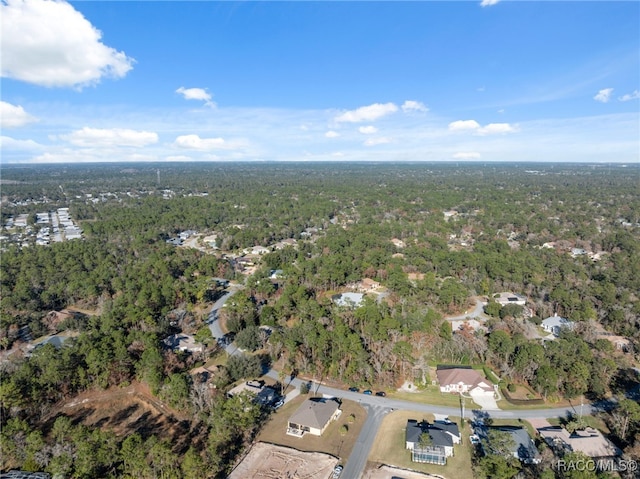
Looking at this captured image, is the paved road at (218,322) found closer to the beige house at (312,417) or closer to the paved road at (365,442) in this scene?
the beige house at (312,417)

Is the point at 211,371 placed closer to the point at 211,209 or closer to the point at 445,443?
the point at 445,443

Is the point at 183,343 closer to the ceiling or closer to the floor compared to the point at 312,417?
closer to the floor

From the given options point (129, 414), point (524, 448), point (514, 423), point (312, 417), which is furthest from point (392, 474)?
point (129, 414)

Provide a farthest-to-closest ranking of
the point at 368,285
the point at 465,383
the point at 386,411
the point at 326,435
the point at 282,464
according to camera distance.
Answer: the point at 368,285
the point at 465,383
the point at 386,411
the point at 326,435
the point at 282,464

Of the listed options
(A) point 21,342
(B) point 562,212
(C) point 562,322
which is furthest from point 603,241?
(A) point 21,342

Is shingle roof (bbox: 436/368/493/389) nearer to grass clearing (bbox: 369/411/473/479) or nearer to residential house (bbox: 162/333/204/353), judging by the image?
grass clearing (bbox: 369/411/473/479)

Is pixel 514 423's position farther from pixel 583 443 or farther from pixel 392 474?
pixel 392 474
